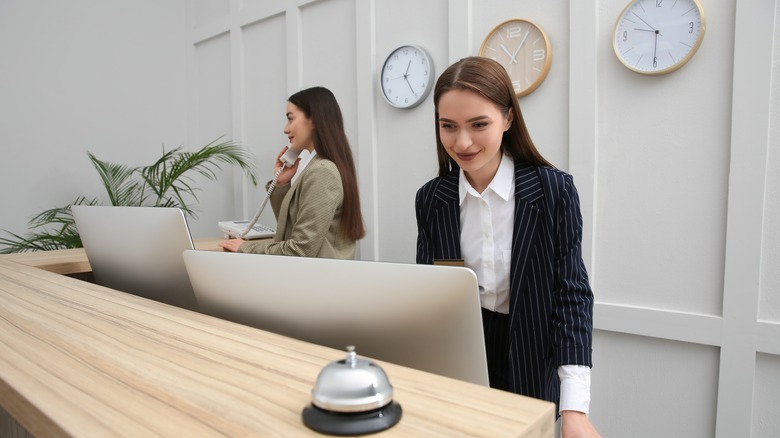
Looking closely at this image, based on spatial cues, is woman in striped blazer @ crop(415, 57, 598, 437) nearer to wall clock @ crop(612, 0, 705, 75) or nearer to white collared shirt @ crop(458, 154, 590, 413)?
white collared shirt @ crop(458, 154, 590, 413)

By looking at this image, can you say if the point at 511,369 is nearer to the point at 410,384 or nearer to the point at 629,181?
the point at 410,384

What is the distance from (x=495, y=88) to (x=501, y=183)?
9.4 inches

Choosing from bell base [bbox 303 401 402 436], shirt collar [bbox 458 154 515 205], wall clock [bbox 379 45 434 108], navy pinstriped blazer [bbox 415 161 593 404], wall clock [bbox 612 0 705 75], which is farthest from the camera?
wall clock [bbox 379 45 434 108]

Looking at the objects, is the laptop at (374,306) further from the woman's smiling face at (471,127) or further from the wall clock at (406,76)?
the wall clock at (406,76)

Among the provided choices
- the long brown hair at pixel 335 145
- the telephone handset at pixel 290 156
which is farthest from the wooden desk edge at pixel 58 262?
the telephone handset at pixel 290 156

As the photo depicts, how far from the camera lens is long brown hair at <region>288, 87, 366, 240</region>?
2768 millimetres

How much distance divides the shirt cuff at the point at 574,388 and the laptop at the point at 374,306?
0.52 m

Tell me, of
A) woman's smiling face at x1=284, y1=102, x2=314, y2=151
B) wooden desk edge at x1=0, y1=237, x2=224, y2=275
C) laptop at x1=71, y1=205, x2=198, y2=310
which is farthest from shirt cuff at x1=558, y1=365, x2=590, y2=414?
woman's smiling face at x1=284, y1=102, x2=314, y2=151

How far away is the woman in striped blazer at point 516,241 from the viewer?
1.30m

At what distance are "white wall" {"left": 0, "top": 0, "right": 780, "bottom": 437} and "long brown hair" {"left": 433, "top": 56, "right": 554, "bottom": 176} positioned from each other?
1312 mm

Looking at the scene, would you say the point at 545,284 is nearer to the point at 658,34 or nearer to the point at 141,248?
the point at 141,248

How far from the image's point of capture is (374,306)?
81cm

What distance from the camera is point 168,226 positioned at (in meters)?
1.23

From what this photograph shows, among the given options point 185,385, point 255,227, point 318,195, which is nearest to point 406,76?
point 318,195
